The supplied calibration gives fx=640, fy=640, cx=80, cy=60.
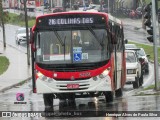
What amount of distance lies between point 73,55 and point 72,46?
32 cm

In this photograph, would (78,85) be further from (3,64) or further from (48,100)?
(3,64)

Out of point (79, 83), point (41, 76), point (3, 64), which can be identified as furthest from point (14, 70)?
point (79, 83)

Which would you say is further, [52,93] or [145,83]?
[145,83]

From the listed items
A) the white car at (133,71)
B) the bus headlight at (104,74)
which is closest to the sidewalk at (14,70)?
the white car at (133,71)

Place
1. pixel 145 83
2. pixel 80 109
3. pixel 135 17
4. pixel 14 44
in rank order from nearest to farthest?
pixel 80 109 → pixel 145 83 → pixel 14 44 → pixel 135 17

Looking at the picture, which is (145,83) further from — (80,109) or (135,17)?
(135,17)

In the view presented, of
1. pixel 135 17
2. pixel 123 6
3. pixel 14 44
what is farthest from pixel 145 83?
pixel 123 6

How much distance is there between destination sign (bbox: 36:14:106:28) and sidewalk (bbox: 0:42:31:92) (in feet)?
33.4

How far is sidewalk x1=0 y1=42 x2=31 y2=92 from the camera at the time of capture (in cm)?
3340

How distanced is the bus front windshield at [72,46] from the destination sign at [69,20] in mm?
230

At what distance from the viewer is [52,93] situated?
19609 millimetres

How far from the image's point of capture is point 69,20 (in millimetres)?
19938

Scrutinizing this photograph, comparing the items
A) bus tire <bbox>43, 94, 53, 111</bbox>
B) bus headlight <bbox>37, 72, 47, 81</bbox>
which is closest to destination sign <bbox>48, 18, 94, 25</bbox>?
bus headlight <bbox>37, 72, 47, 81</bbox>

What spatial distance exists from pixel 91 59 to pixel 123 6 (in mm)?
86105
